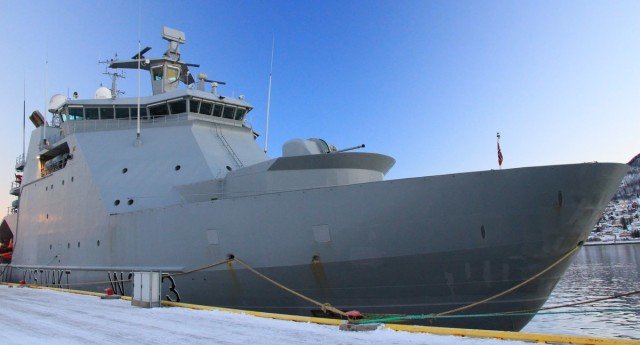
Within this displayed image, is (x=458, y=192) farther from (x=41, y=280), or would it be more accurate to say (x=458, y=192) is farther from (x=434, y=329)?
(x=41, y=280)

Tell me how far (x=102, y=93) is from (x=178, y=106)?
6322 mm

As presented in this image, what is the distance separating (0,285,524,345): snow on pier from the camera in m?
5.09

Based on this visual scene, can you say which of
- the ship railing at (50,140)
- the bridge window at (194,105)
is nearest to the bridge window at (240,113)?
the bridge window at (194,105)

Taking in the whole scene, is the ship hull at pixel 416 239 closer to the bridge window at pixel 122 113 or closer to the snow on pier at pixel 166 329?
the snow on pier at pixel 166 329

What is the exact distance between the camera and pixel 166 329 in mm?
5988

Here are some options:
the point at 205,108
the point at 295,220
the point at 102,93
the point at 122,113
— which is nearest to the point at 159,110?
the point at 122,113

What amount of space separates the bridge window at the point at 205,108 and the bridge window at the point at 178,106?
52 cm

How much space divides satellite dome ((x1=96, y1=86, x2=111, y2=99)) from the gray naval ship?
3.60 metres

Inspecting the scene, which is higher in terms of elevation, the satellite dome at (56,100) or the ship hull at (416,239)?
the satellite dome at (56,100)

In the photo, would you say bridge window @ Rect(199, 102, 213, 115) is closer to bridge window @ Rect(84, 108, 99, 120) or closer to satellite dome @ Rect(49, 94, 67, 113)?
bridge window @ Rect(84, 108, 99, 120)

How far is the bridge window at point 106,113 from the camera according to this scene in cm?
1647

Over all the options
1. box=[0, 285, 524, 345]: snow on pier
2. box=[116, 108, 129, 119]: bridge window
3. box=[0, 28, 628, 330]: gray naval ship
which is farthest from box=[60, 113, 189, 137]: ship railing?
box=[0, 285, 524, 345]: snow on pier

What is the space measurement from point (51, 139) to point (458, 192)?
17.1 m

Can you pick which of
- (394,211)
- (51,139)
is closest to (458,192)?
(394,211)
